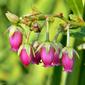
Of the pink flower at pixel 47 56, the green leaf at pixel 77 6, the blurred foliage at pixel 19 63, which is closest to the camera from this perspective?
the pink flower at pixel 47 56

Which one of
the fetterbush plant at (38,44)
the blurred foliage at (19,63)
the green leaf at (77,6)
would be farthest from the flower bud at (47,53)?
the blurred foliage at (19,63)

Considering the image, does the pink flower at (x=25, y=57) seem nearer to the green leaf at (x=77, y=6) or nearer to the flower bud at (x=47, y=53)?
the flower bud at (x=47, y=53)

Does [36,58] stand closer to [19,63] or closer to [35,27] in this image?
[35,27]

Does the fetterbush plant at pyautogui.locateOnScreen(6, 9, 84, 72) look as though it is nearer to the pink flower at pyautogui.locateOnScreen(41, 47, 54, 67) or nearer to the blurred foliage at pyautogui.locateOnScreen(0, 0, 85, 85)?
the pink flower at pyautogui.locateOnScreen(41, 47, 54, 67)

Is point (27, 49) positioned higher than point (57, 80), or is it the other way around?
point (27, 49)

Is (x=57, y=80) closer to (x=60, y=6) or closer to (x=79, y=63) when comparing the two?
(x=79, y=63)

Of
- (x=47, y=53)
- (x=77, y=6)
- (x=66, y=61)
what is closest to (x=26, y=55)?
(x=47, y=53)

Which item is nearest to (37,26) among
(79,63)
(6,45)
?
(79,63)
